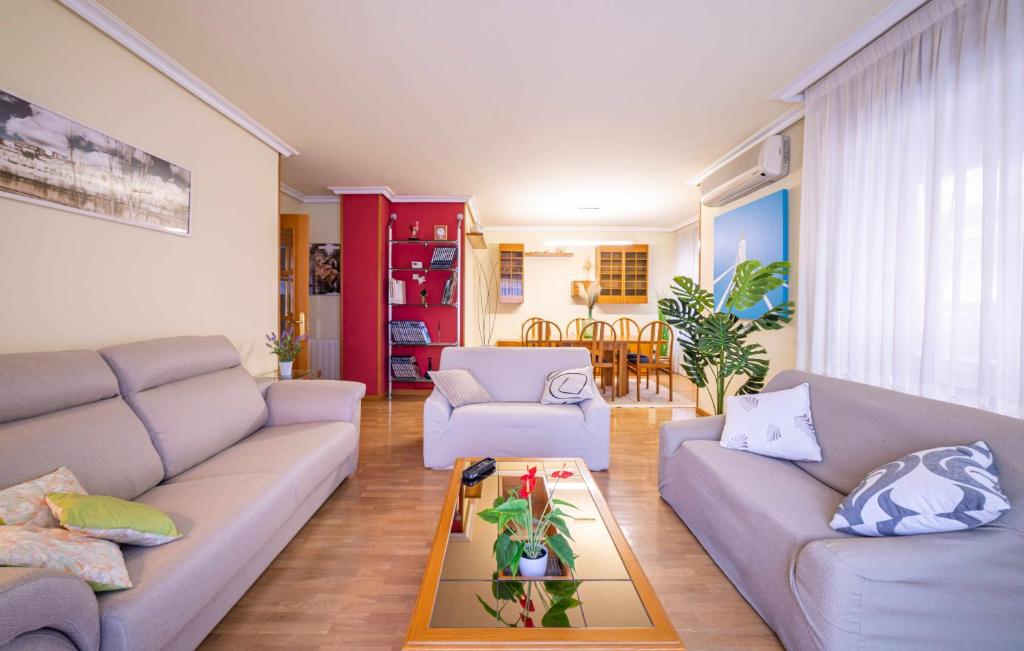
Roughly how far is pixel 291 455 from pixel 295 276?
311 centimetres

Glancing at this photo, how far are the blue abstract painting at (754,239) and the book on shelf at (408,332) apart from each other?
3368 millimetres

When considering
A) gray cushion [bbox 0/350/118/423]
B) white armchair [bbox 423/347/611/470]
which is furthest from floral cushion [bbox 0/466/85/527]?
white armchair [bbox 423/347/611/470]

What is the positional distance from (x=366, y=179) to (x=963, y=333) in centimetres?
486

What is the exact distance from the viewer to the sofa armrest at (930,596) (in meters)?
1.14

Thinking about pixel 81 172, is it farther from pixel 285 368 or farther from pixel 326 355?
pixel 326 355

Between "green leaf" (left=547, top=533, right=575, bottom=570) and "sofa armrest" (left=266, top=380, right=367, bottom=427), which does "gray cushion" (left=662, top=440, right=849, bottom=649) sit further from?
"sofa armrest" (left=266, top=380, right=367, bottom=427)

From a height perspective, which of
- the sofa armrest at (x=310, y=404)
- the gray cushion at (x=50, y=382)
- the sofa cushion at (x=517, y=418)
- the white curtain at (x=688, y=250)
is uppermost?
the white curtain at (x=688, y=250)

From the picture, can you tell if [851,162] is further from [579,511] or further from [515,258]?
[515,258]

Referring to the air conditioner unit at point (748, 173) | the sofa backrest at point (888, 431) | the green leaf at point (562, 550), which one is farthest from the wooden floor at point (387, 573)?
the air conditioner unit at point (748, 173)

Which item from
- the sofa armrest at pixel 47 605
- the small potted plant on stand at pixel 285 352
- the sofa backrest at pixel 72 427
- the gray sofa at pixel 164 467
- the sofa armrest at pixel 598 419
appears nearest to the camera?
the sofa armrest at pixel 47 605

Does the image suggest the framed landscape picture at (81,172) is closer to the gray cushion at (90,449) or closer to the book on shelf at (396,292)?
the gray cushion at (90,449)

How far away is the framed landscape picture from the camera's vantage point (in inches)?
67.2

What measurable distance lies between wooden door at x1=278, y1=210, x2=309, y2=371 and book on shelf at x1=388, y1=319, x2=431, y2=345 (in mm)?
1014

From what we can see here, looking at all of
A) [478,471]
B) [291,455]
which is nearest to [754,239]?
[478,471]
